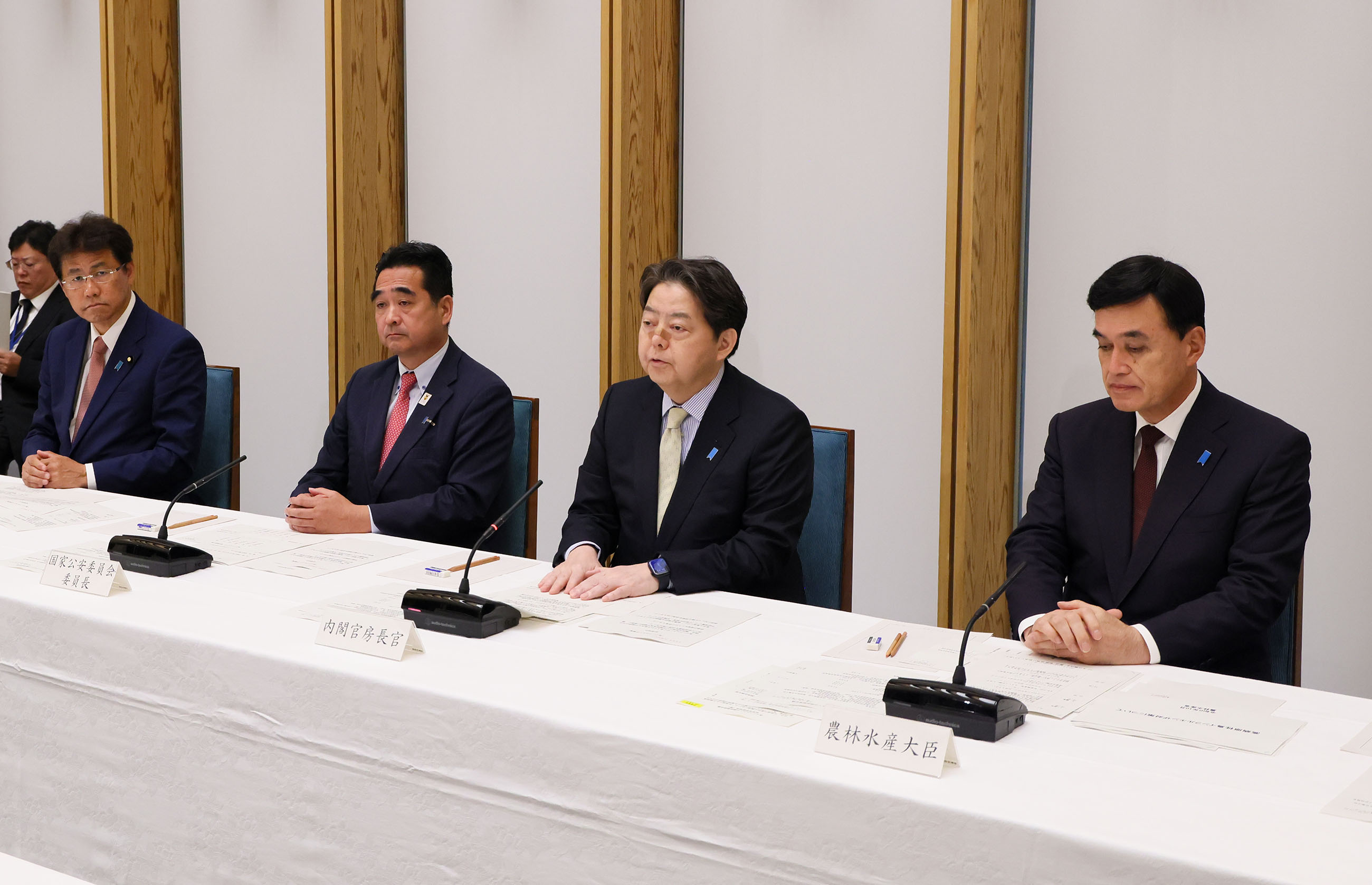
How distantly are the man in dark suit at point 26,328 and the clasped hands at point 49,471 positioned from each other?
51.3 inches

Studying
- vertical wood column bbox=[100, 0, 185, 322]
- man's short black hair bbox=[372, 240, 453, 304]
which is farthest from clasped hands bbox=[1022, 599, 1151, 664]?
vertical wood column bbox=[100, 0, 185, 322]

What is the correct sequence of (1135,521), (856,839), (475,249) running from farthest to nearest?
(475,249) → (1135,521) → (856,839)

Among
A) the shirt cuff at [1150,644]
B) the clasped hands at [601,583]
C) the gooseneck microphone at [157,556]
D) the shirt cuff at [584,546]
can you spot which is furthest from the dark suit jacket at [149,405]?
the shirt cuff at [1150,644]

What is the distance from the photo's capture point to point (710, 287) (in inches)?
95.9

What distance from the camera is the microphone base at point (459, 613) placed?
183 cm

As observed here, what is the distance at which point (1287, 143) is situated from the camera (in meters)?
3.06

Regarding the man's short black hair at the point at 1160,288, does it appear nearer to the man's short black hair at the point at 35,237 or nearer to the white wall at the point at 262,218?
the white wall at the point at 262,218

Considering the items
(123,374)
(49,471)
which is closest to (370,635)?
(49,471)

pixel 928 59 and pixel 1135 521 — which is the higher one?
pixel 928 59

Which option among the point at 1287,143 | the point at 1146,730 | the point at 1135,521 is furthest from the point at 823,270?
the point at 1146,730

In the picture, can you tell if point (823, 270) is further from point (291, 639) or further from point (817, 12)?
point (291, 639)

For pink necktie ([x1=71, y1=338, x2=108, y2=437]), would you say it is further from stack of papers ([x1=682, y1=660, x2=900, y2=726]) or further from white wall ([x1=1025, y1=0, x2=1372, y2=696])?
white wall ([x1=1025, y1=0, x2=1372, y2=696])

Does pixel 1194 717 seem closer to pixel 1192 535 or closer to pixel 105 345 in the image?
pixel 1192 535

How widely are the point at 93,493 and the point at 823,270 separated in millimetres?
2184
